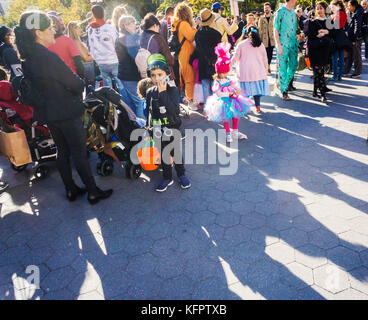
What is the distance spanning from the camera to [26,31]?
9.78 ft

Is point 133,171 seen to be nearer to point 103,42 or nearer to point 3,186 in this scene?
point 3,186

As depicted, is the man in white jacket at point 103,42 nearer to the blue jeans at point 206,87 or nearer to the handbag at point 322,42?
the blue jeans at point 206,87

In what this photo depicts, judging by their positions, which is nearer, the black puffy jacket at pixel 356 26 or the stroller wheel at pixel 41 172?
the stroller wheel at pixel 41 172

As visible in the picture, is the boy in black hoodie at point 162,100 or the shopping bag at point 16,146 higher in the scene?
the boy in black hoodie at point 162,100

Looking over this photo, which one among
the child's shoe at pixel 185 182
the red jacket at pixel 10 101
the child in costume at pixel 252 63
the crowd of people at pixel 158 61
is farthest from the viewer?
the child in costume at pixel 252 63

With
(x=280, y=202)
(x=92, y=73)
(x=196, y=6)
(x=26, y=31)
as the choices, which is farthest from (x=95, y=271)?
(x=196, y=6)

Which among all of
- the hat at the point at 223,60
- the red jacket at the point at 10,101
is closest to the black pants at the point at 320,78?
the hat at the point at 223,60

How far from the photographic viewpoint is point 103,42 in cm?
591

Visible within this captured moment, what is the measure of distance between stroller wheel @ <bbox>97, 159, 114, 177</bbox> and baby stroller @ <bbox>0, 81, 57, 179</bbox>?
88 centimetres

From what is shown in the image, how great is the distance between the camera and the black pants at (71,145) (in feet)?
11.6

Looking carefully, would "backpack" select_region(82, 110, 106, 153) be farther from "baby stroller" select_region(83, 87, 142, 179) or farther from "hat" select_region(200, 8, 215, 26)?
"hat" select_region(200, 8, 215, 26)

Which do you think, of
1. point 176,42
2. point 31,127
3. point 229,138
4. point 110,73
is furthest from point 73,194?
point 176,42

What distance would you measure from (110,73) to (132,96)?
0.86m

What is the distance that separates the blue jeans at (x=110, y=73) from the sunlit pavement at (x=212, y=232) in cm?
225
